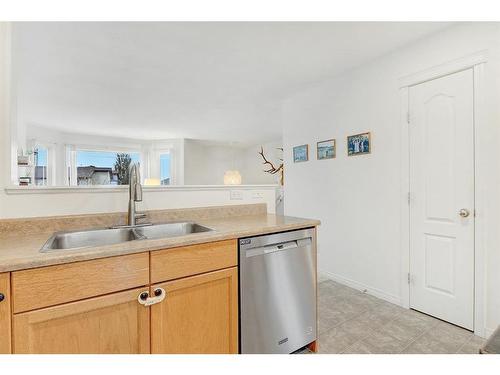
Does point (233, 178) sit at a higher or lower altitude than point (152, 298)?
higher

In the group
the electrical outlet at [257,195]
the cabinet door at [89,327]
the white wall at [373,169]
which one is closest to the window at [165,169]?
the white wall at [373,169]

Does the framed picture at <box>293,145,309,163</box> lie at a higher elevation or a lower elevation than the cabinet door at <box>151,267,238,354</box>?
higher

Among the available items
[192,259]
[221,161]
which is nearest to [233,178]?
[221,161]

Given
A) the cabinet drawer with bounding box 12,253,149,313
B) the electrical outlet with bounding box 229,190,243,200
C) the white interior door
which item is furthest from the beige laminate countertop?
the white interior door

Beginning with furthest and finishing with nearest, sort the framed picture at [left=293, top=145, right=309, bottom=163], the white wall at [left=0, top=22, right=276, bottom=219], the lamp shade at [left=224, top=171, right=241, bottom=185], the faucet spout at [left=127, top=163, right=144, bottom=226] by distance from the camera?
the lamp shade at [left=224, top=171, right=241, bottom=185] < the framed picture at [left=293, top=145, right=309, bottom=163] < the faucet spout at [left=127, top=163, right=144, bottom=226] < the white wall at [left=0, top=22, right=276, bottom=219]

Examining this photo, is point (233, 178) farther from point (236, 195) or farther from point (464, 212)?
point (464, 212)

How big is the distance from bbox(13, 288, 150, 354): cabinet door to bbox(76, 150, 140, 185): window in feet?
17.4

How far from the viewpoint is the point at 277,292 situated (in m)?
1.45

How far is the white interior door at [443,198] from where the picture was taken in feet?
6.15

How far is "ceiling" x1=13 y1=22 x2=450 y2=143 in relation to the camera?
1992 mm

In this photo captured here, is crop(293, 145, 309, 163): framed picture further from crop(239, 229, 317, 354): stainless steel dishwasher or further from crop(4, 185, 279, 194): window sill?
crop(239, 229, 317, 354): stainless steel dishwasher

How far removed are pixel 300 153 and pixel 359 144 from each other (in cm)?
87

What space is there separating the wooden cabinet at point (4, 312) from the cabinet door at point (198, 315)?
18.4 inches
